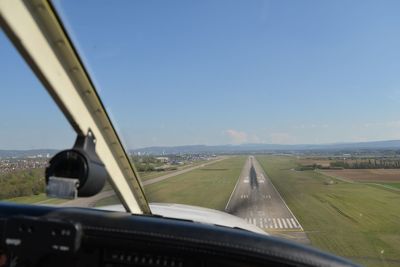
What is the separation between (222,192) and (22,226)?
2371 centimetres

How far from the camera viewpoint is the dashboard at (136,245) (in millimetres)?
1360

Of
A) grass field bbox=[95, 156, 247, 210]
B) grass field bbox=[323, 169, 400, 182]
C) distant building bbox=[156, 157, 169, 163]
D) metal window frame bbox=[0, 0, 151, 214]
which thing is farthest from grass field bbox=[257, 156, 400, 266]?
metal window frame bbox=[0, 0, 151, 214]

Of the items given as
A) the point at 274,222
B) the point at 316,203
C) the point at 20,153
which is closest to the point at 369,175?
the point at 316,203

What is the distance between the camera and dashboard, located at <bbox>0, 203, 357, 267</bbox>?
136cm

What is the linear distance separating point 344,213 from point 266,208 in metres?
5.19

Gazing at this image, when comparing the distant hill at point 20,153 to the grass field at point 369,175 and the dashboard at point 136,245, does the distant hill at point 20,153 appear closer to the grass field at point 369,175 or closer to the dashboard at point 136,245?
the dashboard at point 136,245

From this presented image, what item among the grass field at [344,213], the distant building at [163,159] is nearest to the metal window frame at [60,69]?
the distant building at [163,159]

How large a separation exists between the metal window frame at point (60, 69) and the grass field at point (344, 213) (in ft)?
42.4

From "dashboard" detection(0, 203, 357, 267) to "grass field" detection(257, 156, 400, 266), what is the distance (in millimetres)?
13065

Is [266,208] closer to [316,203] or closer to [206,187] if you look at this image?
[316,203]

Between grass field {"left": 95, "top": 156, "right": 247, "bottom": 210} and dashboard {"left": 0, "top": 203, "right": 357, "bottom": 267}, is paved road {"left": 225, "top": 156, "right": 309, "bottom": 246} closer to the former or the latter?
grass field {"left": 95, "top": 156, "right": 247, "bottom": 210}

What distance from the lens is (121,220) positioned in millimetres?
1609

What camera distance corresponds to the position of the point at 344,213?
29797mm

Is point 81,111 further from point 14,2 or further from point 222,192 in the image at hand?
point 222,192
